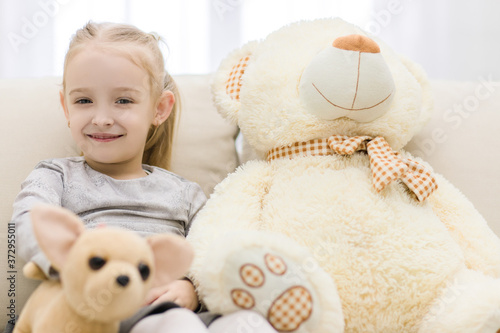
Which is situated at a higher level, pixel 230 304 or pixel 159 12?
pixel 159 12

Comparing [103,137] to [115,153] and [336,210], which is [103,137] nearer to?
[115,153]

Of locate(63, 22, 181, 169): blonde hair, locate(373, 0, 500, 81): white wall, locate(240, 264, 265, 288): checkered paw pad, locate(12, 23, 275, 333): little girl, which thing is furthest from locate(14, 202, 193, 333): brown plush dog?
locate(373, 0, 500, 81): white wall

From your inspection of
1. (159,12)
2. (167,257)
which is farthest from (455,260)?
(159,12)

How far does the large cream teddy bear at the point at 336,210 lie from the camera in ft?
2.38

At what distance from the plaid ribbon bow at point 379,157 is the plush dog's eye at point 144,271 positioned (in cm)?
44

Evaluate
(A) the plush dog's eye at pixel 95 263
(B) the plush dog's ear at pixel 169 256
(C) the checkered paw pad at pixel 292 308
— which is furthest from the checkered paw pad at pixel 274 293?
(A) the plush dog's eye at pixel 95 263

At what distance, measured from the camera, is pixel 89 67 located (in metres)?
0.93

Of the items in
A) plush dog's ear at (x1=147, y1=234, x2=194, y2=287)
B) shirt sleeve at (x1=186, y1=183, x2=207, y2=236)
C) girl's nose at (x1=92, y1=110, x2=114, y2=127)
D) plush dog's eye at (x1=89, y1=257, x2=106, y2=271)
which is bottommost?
shirt sleeve at (x1=186, y1=183, x2=207, y2=236)

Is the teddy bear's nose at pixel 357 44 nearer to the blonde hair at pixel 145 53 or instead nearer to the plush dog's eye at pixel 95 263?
the blonde hair at pixel 145 53

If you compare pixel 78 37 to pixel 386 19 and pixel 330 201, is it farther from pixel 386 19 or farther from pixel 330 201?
pixel 386 19

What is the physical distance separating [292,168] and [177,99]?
0.42 meters

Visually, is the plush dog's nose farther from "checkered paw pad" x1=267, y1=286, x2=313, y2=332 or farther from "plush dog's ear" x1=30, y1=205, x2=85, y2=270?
"checkered paw pad" x1=267, y1=286, x2=313, y2=332

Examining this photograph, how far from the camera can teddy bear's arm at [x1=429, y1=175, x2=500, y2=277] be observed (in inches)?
36.4

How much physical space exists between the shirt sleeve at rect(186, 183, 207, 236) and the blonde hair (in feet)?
0.48
